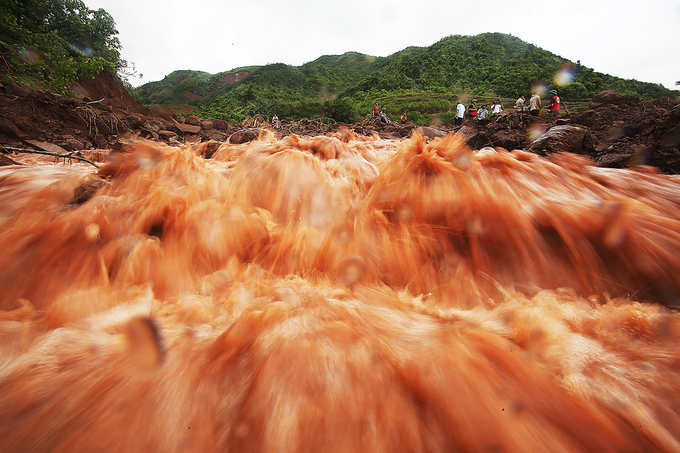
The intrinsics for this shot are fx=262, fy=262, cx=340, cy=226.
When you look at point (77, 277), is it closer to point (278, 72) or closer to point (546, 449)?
point (546, 449)

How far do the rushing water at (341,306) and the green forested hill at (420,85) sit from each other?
22.5 m

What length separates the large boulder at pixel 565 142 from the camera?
3300 millimetres

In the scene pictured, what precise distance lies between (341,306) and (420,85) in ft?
158

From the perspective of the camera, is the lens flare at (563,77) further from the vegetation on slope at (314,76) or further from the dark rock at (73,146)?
the dark rock at (73,146)

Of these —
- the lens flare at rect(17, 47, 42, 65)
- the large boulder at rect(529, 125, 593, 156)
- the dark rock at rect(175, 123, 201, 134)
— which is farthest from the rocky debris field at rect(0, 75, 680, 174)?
the lens flare at rect(17, 47, 42, 65)

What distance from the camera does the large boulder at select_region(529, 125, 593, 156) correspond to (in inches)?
130

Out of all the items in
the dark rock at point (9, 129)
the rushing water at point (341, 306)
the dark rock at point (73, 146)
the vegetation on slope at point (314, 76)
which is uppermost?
the vegetation on slope at point (314, 76)

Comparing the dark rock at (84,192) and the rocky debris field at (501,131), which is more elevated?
the rocky debris field at (501,131)

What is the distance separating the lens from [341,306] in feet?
4.29

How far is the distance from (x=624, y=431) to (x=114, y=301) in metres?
2.08

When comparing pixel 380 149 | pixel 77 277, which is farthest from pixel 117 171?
pixel 380 149

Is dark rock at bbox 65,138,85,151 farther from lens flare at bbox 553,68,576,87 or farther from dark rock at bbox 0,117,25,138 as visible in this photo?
lens flare at bbox 553,68,576,87

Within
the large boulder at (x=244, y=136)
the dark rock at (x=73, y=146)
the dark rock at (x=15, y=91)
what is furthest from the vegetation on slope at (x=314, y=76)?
the large boulder at (x=244, y=136)

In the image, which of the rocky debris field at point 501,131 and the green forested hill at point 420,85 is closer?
the rocky debris field at point 501,131
